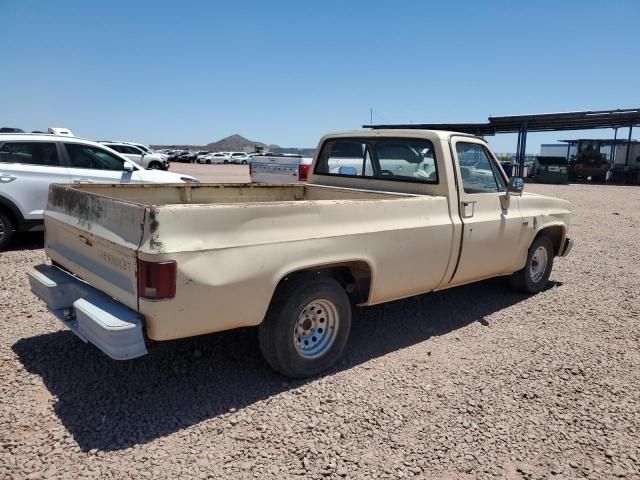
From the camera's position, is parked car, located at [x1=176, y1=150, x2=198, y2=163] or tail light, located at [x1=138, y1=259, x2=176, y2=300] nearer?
tail light, located at [x1=138, y1=259, x2=176, y2=300]

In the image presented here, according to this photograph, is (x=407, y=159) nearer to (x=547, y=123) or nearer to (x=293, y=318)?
(x=293, y=318)

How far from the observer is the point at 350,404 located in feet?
11.3

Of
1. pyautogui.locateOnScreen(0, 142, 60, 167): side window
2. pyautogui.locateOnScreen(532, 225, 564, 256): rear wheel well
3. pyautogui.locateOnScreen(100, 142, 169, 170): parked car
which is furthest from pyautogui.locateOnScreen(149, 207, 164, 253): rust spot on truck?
pyautogui.locateOnScreen(100, 142, 169, 170): parked car

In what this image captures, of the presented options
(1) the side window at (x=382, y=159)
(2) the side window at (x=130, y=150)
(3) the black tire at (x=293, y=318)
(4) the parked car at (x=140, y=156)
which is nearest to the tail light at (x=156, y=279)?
(3) the black tire at (x=293, y=318)

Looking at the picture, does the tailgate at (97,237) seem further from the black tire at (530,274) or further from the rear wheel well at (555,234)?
the rear wheel well at (555,234)

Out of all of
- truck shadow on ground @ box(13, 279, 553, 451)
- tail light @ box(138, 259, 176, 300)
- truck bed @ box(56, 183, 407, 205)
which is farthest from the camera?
truck bed @ box(56, 183, 407, 205)

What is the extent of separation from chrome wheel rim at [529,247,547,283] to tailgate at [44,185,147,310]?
4773 millimetres

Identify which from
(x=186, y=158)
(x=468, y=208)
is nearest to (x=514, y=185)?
(x=468, y=208)

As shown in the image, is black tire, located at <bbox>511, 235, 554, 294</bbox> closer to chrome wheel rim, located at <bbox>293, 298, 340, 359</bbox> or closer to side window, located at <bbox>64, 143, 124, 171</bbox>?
chrome wheel rim, located at <bbox>293, 298, 340, 359</bbox>

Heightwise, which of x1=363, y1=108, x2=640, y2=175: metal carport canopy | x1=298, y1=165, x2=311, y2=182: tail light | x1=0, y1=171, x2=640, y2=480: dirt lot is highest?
x1=363, y1=108, x2=640, y2=175: metal carport canopy

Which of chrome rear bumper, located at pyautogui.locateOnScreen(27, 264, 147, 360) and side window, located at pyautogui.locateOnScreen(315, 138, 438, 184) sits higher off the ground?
side window, located at pyautogui.locateOnScreen(315, 138, 438, 184)

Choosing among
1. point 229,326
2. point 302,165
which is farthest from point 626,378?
point 302,165

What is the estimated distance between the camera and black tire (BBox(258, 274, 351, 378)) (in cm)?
343

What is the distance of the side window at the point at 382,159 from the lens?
4.77 m
